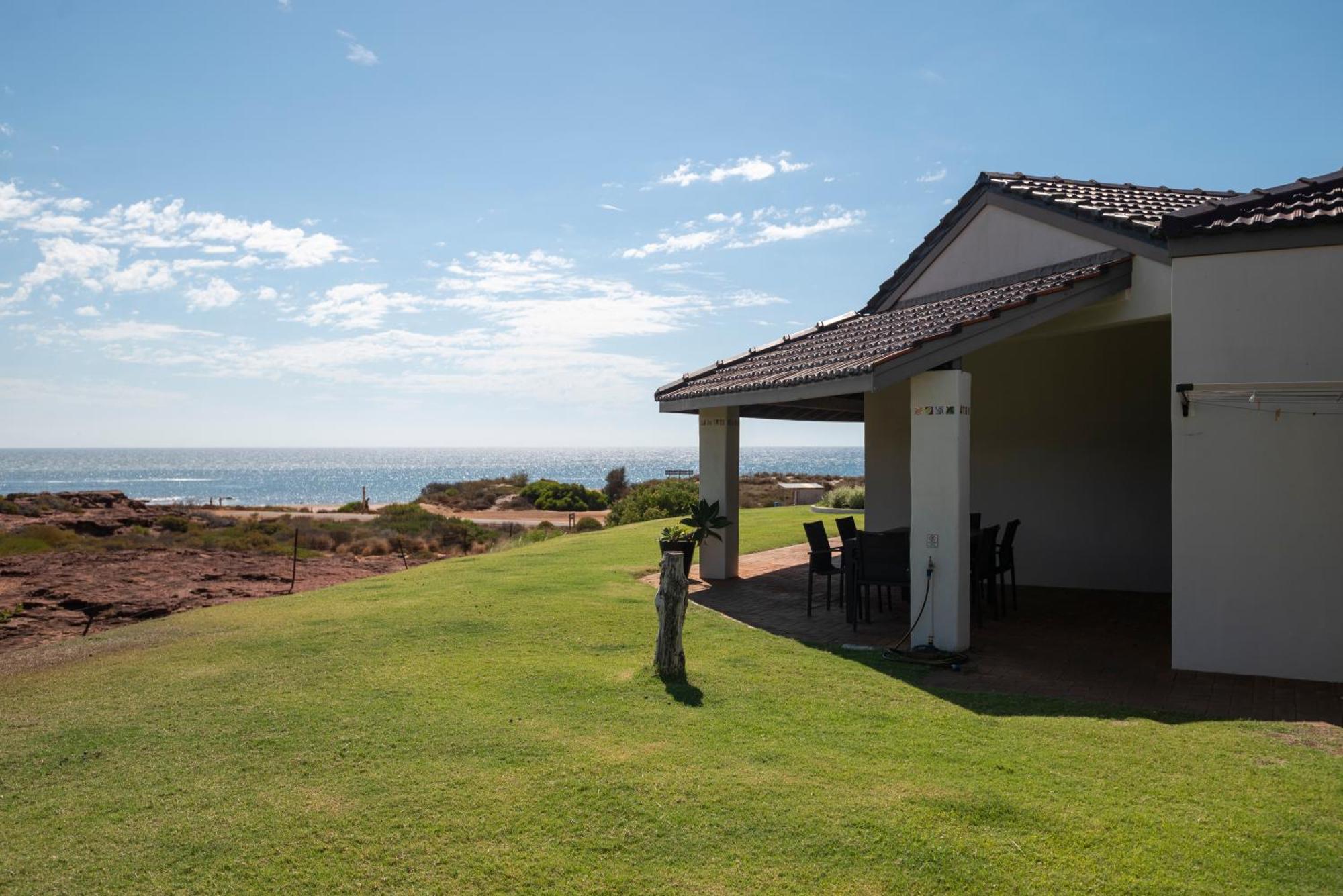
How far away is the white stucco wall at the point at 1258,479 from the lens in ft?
24.6

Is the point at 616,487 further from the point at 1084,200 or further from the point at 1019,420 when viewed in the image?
the point at 1084,200

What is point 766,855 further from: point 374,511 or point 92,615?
point 374,511

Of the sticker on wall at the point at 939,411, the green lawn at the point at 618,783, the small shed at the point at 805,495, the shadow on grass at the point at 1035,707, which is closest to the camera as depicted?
the green lawn at the point at 618,783

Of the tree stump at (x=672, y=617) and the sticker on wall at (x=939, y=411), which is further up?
the sticker on wall at (x=939, y=411)

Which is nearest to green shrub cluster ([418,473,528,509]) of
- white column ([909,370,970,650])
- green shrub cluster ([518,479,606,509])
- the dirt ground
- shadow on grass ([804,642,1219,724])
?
green shrub cluster ([518,479,606,509])

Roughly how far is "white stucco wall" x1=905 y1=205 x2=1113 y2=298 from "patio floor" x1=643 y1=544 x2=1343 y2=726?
434cm

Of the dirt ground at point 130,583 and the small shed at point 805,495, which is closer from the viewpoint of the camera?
the dirt ground at point 130,583

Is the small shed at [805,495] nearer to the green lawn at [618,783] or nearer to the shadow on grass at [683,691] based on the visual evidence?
the green lawn at [618,783]

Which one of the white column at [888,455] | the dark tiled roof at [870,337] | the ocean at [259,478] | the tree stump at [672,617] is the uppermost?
the dark tiled roof at [870,337]

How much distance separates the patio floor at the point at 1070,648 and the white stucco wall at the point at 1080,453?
0.52m

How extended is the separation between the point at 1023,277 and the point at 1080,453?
9.47 ft

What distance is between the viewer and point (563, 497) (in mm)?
44750

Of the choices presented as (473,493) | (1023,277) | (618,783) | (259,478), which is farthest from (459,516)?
(259,478)

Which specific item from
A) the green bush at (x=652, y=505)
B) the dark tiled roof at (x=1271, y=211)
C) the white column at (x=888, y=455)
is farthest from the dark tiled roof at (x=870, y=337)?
the green bush at (x=652, y=505)
